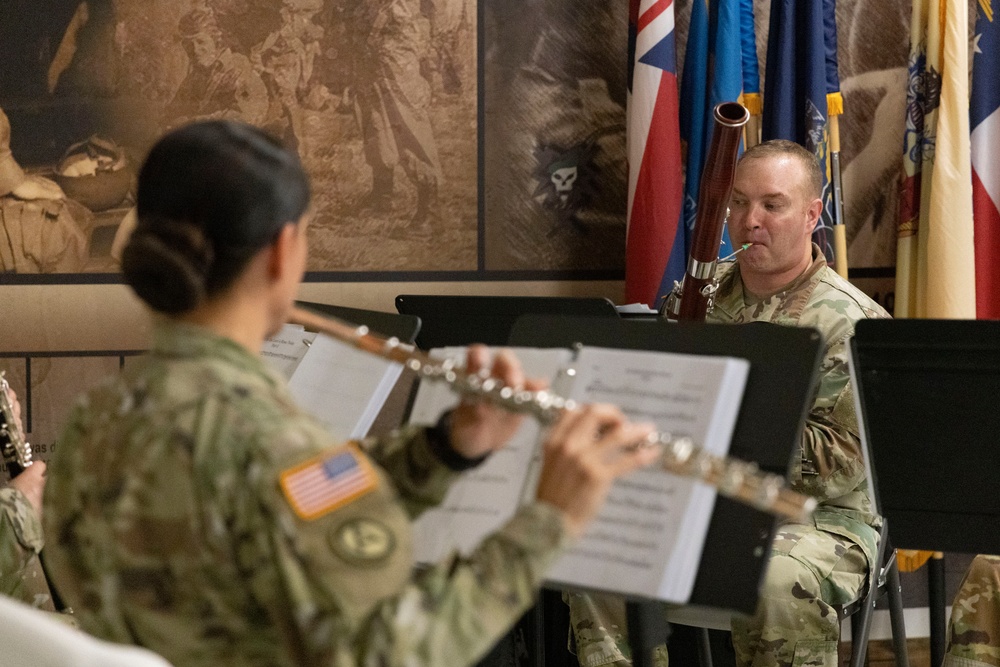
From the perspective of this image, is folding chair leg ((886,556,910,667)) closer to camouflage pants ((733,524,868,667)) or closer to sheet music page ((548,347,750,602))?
camouflage pants ((733,524,868,667))

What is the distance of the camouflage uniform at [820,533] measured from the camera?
8.67ft

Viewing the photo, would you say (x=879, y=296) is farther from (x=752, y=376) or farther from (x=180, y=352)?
(x=180, y=352)

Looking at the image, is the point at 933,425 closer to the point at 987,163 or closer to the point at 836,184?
the point at 836,184

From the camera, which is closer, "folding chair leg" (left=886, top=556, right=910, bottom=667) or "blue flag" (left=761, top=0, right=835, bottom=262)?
"folding chair leg" (left=886, top=556, right=910, bottom=667)

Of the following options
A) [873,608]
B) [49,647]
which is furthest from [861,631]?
[49,647]

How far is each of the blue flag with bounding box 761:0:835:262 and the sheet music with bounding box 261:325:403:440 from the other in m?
2.02

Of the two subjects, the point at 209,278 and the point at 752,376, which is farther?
the point at 752,376

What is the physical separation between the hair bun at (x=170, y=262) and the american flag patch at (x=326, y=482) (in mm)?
249

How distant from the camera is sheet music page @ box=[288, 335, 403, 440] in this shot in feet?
7.64

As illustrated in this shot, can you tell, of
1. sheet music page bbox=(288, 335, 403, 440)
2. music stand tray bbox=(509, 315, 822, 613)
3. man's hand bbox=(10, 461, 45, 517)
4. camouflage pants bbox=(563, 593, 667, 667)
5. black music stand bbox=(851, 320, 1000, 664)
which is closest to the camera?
music stand tray bbox=(509, 315, 822, 613)

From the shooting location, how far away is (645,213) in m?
3.92

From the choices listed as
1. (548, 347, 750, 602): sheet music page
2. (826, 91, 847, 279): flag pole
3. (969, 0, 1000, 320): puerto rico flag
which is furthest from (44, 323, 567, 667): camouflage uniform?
(969, 0, 1000, 320): puerto rico flag

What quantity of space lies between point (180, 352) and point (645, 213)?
286 cm

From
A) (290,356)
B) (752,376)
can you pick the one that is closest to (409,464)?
(752,376)
